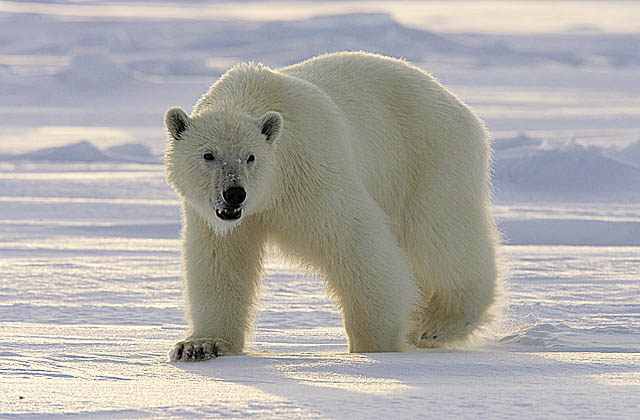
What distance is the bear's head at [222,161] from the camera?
15.0ft

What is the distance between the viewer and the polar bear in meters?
4.76

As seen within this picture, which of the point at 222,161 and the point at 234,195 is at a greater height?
the point at 222,161

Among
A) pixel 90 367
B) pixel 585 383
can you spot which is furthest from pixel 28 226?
pixel 585 383

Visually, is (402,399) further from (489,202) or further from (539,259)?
(539,259)

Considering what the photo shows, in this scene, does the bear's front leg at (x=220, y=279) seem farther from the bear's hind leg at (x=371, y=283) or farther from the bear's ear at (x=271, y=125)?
the bear's ear at (x=271, y=125)

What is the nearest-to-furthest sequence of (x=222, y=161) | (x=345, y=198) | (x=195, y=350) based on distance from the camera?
(x=222, y=161) < (x=195, y=350) < (x=345, y=198)

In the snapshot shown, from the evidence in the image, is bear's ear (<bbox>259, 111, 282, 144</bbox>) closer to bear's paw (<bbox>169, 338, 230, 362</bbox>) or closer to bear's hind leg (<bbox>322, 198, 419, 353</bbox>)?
bear's hind leg (<bbox>322, 198, 419, 353</bbox>)

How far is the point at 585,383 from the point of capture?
12.3 feet

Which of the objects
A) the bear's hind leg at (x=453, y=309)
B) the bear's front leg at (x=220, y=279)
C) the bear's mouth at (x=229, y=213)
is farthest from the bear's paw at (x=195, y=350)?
the bear's hind leg at (x=453, y=309)

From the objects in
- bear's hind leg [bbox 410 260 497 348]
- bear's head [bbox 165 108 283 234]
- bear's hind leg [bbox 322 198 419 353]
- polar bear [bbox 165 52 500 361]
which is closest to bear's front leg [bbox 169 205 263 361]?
polar bear [bbox 165 52 500 361]

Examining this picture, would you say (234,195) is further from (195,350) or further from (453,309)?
(453,309)

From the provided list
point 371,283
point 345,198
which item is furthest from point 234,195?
point 371,283

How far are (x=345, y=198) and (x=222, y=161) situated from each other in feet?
2.24

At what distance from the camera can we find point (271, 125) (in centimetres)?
475
